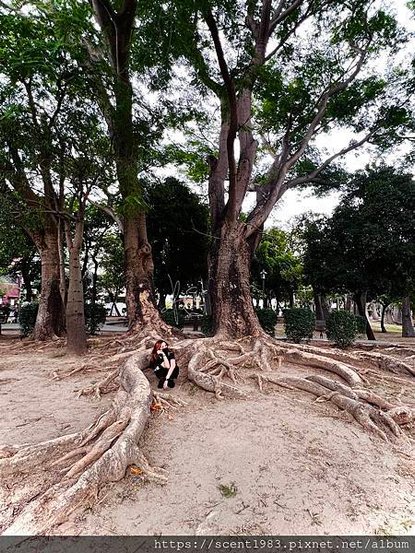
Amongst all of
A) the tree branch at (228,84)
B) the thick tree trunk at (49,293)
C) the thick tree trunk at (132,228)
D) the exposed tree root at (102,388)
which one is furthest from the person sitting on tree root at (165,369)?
the thick tree trunk at (49,293)

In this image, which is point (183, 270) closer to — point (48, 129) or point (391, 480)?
point (48, 129)

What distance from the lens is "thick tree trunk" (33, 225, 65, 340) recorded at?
9854mm

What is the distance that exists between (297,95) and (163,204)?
7.45 metres

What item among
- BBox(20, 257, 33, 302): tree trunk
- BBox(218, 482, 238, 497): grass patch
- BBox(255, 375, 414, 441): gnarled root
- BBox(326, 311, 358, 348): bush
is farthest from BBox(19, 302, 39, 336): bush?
BBox(218, 482, 238, 497): grass patch

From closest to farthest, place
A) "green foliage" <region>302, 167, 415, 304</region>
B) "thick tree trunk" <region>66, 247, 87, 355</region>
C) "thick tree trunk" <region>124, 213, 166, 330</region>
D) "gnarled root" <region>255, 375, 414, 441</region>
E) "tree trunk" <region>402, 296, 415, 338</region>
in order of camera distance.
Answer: "gnarled root" <region>255, 375, 414, 441</region>
"thick tree trunk" <region>66, 247, 87, 355</region>
"thick tree trunk" <region>124, 213, 166, 330</region>
"green foliage" <region>302, 167, 415, 304</region>
"tree trunk" <region>402, 296, 415, 338</region>

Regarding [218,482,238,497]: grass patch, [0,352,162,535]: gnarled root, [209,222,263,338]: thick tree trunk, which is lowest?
[218,482,238,497]: grass patch

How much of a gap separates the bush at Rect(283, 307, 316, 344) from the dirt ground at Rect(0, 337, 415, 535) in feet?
19.1

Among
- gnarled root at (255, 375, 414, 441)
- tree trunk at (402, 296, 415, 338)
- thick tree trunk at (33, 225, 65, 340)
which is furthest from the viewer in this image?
tree trunk at (402, 296, 415, 338)

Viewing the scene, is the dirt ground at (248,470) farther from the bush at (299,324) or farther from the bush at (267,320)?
the bush at (267,320)

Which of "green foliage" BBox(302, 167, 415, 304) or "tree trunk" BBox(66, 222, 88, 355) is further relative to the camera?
"green foliage" BBox(302, 167, 415, 304)

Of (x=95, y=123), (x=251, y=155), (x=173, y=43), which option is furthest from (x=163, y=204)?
(x=173, y=43)

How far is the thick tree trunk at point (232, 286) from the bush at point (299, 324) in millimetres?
2833

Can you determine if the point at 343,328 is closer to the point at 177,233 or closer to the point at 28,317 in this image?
the point at 177,233

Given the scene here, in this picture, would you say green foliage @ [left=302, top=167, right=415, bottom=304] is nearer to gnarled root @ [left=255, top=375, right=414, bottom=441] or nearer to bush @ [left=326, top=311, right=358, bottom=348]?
bush @ [left=326, top=311, right=358, bottom=348]
